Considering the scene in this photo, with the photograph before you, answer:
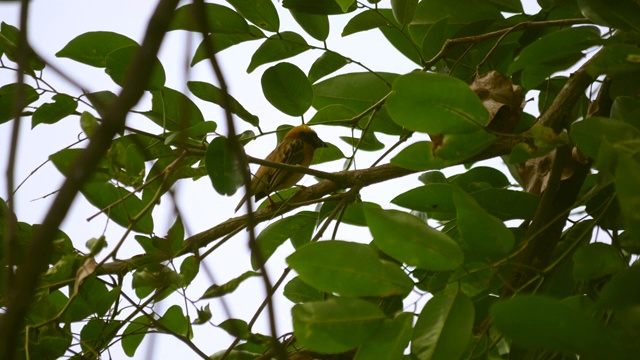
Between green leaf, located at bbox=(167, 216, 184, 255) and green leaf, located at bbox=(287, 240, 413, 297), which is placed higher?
green leaf, located at bbox=(167, 216, 184, 255)

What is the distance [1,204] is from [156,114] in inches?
16.5

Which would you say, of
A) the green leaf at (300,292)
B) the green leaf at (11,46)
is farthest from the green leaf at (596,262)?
the green leaf at (11,46)

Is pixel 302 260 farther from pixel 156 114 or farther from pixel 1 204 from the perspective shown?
pixel 1 204

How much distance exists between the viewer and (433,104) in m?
1.28

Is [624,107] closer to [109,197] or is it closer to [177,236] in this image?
[177,236]

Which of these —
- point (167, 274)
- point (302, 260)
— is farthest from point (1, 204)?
point (302, 260)

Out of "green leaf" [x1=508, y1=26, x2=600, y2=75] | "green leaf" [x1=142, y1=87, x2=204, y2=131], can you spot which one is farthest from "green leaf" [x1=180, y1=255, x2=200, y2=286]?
"green leaf" [x1=508, y1=26, x2=600, y2=75]

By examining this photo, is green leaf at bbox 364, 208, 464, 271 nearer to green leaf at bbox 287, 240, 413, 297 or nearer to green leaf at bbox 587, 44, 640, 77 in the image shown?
green leaf at bbox 287, 240, 413, 297

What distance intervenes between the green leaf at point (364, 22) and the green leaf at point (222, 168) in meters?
0.63

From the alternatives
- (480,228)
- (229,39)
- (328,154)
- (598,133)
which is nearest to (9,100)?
(229,39)

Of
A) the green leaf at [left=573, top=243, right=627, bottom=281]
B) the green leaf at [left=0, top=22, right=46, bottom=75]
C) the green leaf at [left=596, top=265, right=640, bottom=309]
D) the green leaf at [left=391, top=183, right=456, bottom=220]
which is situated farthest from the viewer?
the green leaf at [left=0, top=22, right=46, bottom=75]

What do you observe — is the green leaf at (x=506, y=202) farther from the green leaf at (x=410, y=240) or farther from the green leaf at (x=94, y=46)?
the green leaf at (x=94, y=46)

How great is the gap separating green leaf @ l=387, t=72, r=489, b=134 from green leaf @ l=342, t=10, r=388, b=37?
2.64ft

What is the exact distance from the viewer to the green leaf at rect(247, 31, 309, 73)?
2012 millimetres
